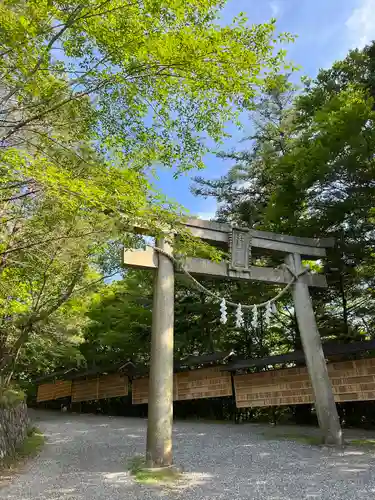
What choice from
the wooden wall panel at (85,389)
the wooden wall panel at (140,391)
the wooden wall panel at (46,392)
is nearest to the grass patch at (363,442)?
the wooden wall panel at (140,391)

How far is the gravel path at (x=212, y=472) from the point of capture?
423cm

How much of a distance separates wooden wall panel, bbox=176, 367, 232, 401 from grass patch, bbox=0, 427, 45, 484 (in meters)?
3.71

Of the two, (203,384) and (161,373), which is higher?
(161,373)

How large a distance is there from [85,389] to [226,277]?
967 centimetres

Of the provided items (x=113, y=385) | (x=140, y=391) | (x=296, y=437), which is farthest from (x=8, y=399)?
(x=113, y=385)

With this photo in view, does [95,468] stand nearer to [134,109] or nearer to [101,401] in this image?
[134,109]

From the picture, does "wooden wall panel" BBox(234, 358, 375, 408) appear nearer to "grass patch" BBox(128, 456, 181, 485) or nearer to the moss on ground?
"grass patch" BBox(128, 456, 181, 485)

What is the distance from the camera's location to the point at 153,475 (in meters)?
4.91

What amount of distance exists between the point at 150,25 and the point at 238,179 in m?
8.59

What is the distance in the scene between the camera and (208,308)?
39.1 ft

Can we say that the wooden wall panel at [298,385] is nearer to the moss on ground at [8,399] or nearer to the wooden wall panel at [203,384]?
the wooden wall panel at [203,384]

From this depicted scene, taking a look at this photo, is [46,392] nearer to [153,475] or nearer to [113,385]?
[113,385]

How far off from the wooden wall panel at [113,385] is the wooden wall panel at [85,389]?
0.26 meters

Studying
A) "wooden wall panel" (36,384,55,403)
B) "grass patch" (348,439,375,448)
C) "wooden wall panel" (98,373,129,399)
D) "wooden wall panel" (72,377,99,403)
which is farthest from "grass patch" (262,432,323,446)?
"wooden wall panel" (36,384,55,403)
